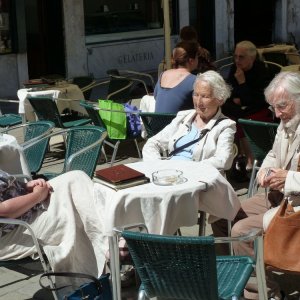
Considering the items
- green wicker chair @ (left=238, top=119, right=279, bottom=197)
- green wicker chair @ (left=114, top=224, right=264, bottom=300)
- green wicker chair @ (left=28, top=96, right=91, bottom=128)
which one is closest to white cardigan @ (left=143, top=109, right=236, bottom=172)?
green wicker chair @ (left=238, top=119, right=279, bottom=197)

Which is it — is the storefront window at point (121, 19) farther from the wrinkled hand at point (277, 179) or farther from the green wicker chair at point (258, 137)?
the wrinkled hand at point (277, 179)

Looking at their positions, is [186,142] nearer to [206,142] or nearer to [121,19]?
[206,142]

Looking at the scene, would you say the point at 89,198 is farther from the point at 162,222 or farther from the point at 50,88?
the point at 50,88

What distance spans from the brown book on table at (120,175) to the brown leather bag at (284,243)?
2.64ft

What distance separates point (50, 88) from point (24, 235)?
4.61 m

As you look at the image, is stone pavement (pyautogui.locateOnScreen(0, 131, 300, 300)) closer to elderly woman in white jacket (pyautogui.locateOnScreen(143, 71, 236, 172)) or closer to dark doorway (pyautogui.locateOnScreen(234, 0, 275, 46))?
elderly woman in white jacket (pyautogui.locateOnScreen(143, 71, 236, 172))

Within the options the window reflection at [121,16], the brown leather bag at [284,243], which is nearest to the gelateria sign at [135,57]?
the window reflection at [121,16]

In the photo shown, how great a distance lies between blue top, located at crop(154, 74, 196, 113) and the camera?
621cm

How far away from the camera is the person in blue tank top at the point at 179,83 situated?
6227mm

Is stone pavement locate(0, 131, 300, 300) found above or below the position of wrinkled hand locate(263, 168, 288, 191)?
below

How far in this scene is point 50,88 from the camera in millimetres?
8695

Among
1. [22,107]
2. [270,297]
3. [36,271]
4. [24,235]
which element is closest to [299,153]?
[270,297]

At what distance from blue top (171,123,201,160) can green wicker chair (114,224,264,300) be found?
5.52ft

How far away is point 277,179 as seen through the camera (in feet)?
13.6
